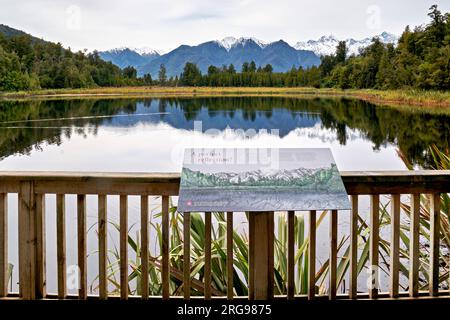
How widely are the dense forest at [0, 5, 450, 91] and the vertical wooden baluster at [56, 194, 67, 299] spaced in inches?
1458

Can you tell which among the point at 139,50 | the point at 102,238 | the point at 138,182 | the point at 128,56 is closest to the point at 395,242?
the point at 138,182

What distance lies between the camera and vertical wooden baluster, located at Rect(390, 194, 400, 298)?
223 cm

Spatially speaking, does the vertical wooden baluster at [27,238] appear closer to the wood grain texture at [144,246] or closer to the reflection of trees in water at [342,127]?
the wood grain texture at [144,246]

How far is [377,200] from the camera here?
2.22 metres

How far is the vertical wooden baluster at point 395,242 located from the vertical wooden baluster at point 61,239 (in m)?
1.34

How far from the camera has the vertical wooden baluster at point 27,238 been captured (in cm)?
219

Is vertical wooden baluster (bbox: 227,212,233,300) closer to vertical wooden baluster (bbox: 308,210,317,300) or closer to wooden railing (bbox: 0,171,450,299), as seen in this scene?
wooden railing (bbox: 0,171,450,299)

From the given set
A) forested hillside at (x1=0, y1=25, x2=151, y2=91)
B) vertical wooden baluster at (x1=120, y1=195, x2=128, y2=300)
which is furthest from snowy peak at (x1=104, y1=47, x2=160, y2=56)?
vertical wooden baluster at (x1=120, y1=195, x2=128, y2=300)

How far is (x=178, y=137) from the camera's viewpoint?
26.7 metres

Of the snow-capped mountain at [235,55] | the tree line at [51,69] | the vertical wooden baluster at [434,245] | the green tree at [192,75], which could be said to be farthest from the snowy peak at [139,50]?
the vertical wooden baluster at [434,245]

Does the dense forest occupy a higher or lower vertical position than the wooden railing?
higher

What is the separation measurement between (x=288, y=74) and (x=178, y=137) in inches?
1596

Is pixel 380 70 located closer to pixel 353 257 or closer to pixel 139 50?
pixel 353 257

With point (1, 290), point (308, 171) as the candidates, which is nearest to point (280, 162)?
point (308, 171)
